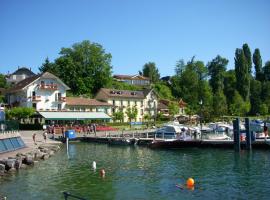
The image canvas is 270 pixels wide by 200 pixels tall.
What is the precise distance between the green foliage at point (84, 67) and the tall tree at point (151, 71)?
54633 millimetres

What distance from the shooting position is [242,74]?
404 feet

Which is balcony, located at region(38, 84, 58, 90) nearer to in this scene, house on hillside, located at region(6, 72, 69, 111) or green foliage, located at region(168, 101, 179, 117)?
house on hillside, located at region(6, 72, 69, 111)

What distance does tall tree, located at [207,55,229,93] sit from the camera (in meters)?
143

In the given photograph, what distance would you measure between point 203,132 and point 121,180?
1299 inches

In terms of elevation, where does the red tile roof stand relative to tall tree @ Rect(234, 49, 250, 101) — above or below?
below

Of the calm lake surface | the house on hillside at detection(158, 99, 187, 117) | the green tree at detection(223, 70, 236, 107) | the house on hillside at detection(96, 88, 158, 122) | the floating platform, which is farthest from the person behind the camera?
the green tree at detection(223, 70, 236, 107)

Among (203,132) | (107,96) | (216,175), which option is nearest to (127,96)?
(107,96)

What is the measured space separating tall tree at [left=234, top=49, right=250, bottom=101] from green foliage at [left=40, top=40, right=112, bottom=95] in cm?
4096

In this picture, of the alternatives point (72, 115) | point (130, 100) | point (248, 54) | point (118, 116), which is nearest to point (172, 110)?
point (130, 100)

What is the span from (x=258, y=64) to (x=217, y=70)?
14.9 metres

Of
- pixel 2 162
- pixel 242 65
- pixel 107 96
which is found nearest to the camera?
pixel 2 162

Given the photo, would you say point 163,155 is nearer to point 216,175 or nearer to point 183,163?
point 183,163

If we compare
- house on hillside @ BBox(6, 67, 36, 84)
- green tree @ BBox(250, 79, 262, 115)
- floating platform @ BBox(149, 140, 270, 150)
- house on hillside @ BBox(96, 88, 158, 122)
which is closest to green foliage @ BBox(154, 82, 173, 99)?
house on hillside @ BBox(96, 88, 158, 122)

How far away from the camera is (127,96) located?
106 m
